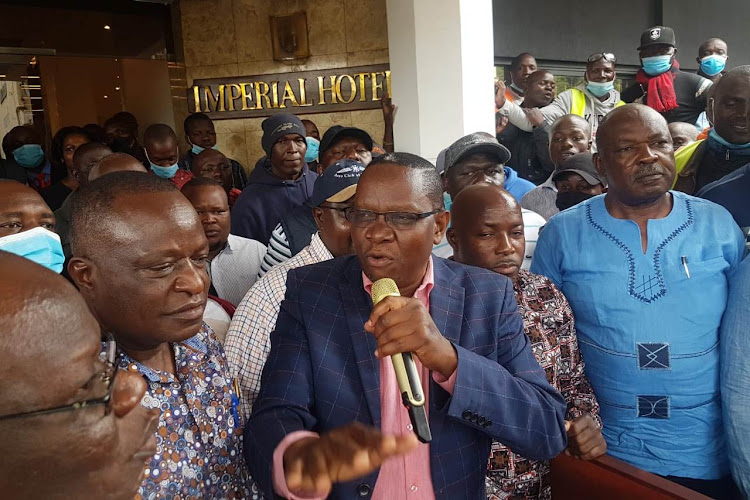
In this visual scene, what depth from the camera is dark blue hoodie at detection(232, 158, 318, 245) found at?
181 inches

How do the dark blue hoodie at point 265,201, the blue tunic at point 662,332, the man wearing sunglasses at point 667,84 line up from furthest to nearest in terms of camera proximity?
the man wearing sunglasses at point 667,84, the dark blue hoodie at point 265,201, the blue tunic at point 662,332

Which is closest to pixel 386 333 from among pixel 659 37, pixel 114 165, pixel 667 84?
pixel 114 165

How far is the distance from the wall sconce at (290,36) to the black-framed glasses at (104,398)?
778cm

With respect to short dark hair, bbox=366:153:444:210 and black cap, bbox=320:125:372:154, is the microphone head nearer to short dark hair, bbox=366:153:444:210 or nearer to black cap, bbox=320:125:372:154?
short dark hair, bbox=366:153:444:210

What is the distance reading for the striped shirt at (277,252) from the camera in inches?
137

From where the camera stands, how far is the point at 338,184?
109 inches

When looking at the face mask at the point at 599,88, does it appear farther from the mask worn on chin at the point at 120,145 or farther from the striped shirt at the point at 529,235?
the mask worn on chin at the point at 120,145

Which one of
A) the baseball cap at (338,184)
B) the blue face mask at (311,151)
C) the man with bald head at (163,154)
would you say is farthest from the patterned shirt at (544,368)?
the blue face mask at (311,151)

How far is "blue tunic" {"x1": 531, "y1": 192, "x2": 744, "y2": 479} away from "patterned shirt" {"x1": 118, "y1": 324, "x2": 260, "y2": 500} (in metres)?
1.50

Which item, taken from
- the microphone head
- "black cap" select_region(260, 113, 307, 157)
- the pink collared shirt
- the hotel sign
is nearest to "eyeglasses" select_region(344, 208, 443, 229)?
the microphone head

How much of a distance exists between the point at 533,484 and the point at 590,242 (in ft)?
3.37

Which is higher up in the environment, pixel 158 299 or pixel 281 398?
pixel 158 299

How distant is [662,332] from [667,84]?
474 cm

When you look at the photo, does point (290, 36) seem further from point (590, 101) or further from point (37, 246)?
point (37, 246)
